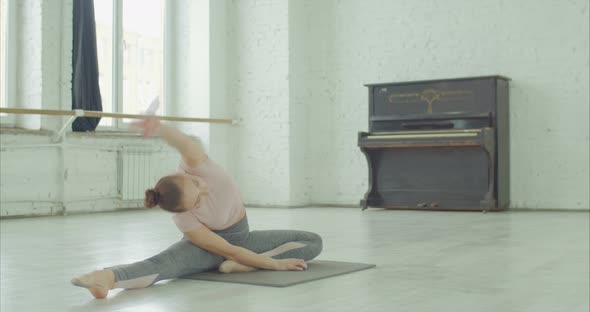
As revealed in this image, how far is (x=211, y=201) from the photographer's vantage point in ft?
10.1

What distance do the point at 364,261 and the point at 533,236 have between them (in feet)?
5.80

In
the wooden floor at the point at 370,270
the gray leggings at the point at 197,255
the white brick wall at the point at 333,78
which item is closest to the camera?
the wooden floor at the point at 370,270

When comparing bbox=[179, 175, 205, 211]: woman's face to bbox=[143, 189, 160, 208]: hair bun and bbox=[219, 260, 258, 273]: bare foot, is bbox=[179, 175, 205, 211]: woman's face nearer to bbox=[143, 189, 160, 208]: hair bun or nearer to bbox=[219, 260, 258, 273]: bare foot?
bbox=[143, 189, 160, 208]: hair bun

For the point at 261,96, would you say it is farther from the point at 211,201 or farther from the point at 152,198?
the point at 152,198

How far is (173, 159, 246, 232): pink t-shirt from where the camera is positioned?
9.84ft

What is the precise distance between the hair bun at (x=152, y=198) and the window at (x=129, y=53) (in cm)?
608

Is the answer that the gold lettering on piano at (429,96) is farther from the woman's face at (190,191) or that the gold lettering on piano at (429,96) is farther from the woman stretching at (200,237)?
the woman's face at (190,191)

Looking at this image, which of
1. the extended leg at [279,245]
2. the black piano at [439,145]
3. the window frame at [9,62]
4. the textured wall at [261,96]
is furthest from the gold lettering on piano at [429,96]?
the extended leg at [279,245]

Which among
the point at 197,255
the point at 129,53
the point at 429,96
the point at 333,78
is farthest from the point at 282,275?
the point at 333,78

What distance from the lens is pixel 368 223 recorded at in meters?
6.46

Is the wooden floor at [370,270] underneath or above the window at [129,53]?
underneath

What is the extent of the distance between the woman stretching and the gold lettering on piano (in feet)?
15.9

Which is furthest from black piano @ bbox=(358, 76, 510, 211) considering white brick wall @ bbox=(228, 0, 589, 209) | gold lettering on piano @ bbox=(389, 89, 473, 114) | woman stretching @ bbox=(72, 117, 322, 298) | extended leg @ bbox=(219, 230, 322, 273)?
woman stretching @ bbox=(72, 117, 322, 298)

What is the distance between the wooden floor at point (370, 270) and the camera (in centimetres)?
266
